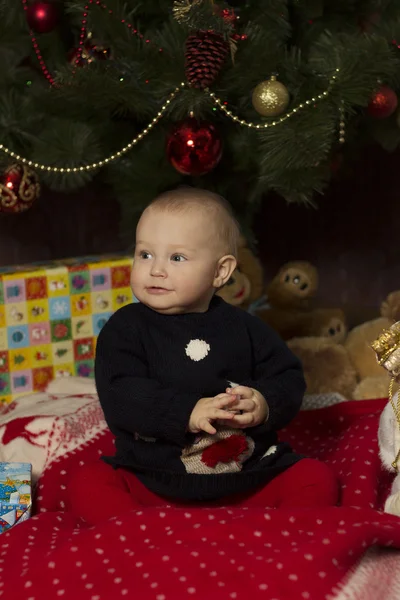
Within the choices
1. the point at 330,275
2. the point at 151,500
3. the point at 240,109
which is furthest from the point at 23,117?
the point at 330,275

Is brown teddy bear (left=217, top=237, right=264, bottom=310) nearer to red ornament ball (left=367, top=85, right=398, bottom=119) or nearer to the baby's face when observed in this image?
red ornament ball (left=367, top=85, right=398, bottom=119)

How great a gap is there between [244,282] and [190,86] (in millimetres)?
572

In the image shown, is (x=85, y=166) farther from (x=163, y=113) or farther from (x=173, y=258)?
(x=173, y=258)

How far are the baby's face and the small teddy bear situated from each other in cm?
28

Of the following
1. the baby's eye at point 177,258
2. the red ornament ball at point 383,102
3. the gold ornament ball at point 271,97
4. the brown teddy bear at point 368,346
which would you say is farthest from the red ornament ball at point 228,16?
the brown teddy bear at point 368,346

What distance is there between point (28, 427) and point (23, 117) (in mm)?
613

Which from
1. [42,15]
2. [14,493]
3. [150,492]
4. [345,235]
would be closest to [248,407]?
[150,492]

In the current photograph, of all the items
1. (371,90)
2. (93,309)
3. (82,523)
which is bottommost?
(82,523)

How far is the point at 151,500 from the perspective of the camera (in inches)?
52.2

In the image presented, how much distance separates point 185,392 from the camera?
129 cm

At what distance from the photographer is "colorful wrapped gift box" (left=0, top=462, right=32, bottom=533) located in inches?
50.2

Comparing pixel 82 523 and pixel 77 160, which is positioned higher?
pixel 77 160

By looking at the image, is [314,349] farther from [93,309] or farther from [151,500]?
[151,500]

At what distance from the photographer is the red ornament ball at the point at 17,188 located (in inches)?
65.4
